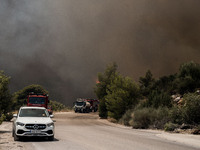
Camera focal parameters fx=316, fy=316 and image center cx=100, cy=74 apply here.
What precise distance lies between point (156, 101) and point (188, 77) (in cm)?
1334

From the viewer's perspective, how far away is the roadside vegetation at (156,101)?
24.5 m

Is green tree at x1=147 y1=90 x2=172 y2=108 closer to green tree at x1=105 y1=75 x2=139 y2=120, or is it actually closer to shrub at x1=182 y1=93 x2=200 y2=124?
green tree at x1=105 y1=75 x2=139 y2=120

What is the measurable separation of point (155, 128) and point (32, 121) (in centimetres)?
1484

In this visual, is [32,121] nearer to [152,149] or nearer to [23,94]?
[152,149]

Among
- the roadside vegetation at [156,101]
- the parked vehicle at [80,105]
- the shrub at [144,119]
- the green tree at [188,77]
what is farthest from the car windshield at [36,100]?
the parked vehicle at [80,105]

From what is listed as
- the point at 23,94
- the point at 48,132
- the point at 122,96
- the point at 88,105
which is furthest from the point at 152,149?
the point at 23,94

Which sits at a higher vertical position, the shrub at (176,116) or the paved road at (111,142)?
the shrub at (176,116)

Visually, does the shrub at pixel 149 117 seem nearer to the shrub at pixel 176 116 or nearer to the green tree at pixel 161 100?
the shrub at pixel 176 116

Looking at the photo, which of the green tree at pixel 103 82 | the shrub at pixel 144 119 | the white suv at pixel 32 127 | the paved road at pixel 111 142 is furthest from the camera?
the green tree at pixel 103 82

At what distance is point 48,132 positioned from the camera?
15.5 metres

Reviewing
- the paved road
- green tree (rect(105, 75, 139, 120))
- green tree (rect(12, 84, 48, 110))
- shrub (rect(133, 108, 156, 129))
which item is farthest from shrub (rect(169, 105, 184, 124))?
green tree (rect(12, 84, 48, 110))

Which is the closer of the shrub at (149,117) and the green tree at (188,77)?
the shrub at (149,117)

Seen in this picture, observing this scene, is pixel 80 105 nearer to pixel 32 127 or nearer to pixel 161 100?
pixel 161 100

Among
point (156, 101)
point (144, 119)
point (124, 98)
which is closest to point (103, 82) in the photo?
point (124, 98)
